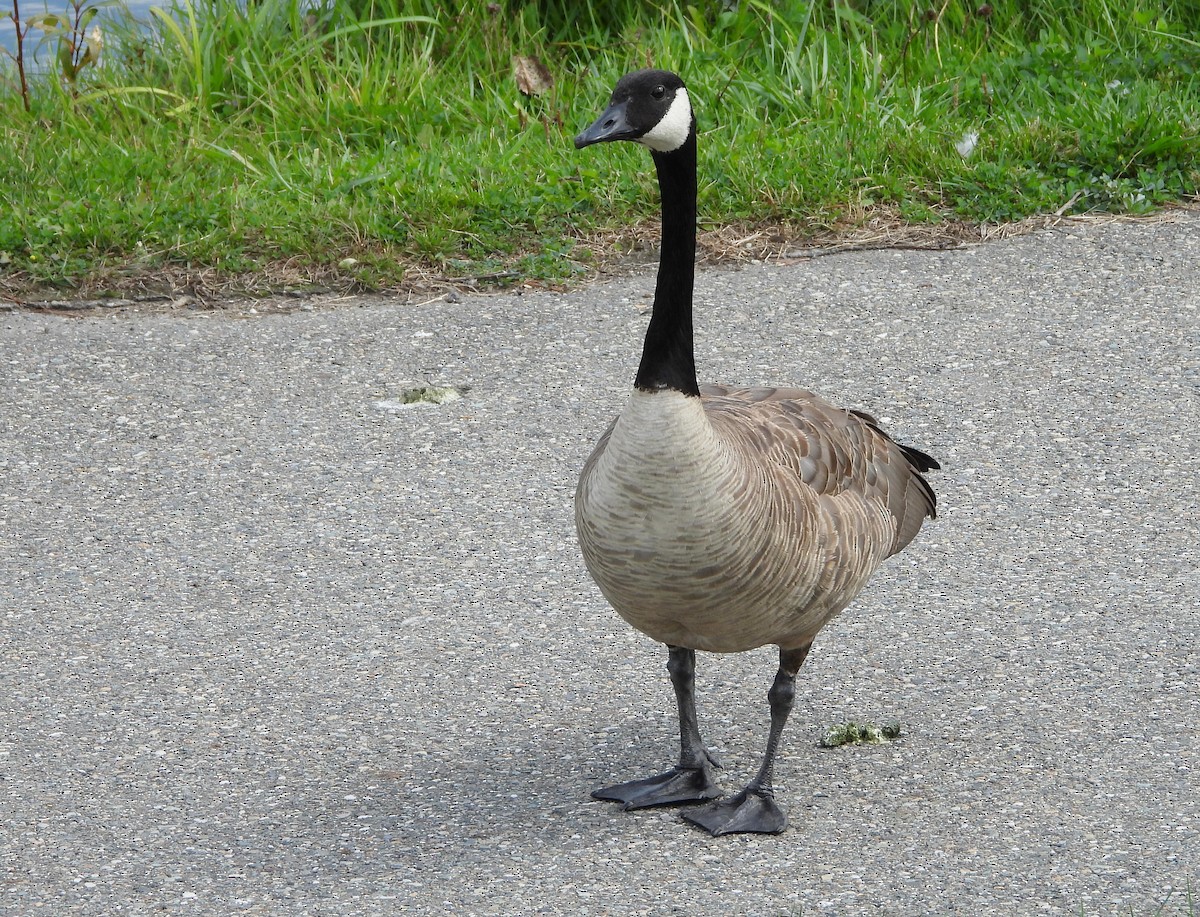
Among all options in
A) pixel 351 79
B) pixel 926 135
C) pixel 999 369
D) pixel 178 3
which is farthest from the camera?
pixel 178 3

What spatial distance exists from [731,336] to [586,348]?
0.57m

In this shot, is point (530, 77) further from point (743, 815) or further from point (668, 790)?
point (743, 815)

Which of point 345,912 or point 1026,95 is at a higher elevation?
point 1026,95

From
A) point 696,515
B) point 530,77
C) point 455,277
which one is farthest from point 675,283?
point 530,77

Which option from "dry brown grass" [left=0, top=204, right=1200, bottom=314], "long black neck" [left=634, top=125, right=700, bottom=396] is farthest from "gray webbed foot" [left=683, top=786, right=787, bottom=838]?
"dry brown grass" [left=0, top=204, right=1200, bottom=314]

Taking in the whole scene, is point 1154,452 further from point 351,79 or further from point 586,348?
point 351,79

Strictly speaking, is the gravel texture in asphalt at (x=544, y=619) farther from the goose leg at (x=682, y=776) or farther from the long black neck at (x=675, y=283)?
the long black neck at (x=675, y=283)

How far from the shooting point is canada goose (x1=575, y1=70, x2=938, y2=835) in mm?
3100

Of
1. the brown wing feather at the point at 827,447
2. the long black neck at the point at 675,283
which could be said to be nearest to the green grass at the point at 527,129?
the brown wing feather at the point at 827,447

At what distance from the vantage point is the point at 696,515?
10.1 ft

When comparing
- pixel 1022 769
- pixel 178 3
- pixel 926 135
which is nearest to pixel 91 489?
pixel 1022 769

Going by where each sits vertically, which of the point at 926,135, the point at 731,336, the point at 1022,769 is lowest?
the point at 1022,769

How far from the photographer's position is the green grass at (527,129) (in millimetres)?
6539

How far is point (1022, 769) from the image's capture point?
3.56m
